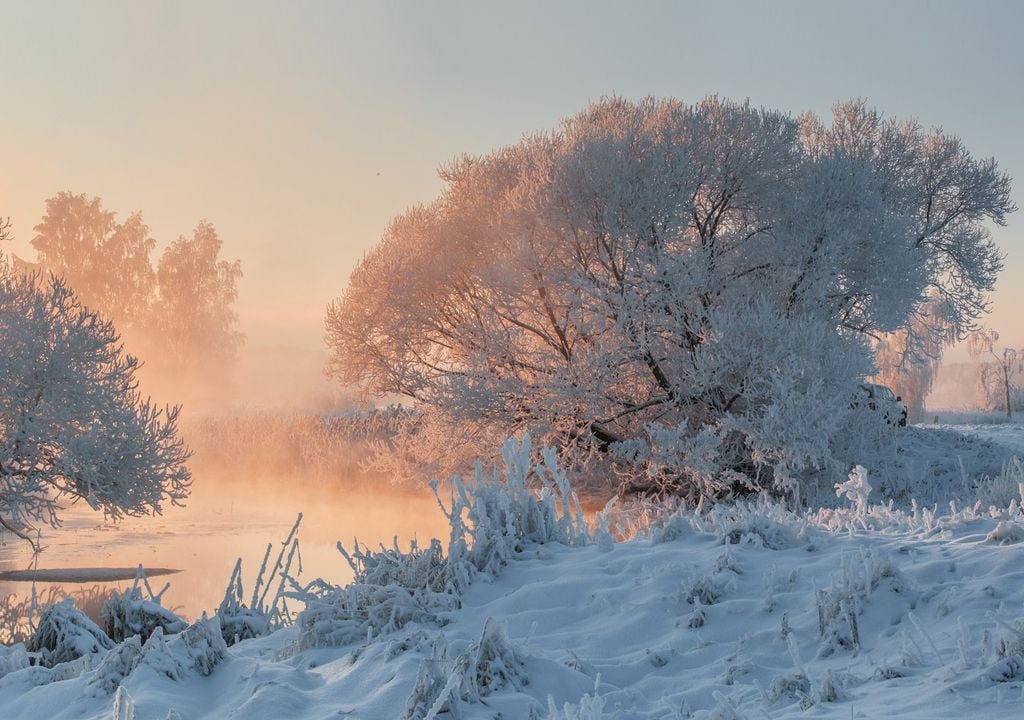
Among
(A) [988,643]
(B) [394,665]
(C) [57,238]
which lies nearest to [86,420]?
(B) [394,665]

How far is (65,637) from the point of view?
6.96 m

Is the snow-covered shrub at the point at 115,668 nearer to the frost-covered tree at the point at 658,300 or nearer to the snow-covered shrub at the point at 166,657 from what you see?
the snow-covered shrub at the point at 166,657

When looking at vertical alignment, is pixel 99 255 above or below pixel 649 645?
above

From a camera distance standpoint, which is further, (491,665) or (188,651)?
(188,651)

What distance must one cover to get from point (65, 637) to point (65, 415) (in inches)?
427

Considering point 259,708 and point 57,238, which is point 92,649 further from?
point 57,238

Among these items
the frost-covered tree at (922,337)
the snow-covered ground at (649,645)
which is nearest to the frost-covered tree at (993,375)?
the frost-covered tree at (922,337)

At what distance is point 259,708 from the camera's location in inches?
170

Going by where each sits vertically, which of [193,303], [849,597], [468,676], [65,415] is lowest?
[468,676]

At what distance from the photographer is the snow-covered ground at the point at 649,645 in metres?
3.97

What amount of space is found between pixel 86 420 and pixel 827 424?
13.2 m

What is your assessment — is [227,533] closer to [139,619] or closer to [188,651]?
[139,619]

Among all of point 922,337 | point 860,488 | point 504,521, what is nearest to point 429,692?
point 504,521

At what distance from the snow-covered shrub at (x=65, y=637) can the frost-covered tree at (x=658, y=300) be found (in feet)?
36.2
